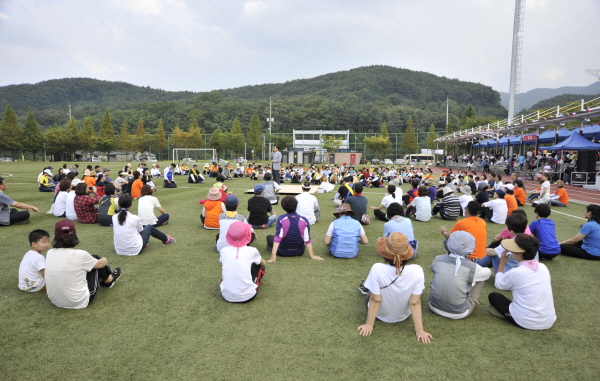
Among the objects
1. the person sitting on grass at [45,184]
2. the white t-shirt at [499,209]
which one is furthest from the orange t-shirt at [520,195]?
the person sitting on grass at [45,184]

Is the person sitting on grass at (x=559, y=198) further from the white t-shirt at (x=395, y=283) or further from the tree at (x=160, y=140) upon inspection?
the tree at (x=160, y=140)

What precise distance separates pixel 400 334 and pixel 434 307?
0.67 metres

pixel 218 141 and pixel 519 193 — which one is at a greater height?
pixel 218 141

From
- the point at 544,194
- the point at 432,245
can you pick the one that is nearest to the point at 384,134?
the point at 544,194

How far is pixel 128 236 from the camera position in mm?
5703

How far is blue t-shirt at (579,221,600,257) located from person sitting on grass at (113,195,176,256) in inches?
293

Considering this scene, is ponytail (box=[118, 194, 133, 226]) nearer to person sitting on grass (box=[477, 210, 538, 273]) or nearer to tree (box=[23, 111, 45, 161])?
person sitting on grass (box=[477, 210, 538, 273])

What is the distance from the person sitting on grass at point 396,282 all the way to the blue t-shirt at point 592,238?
422cm

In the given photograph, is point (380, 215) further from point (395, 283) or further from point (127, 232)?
point (127, 232)

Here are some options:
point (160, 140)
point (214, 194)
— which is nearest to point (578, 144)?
point (214, 194)

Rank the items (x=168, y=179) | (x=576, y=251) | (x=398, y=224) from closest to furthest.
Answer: (x=398, y=224) → (x=576, y=251) → (x=168, y=179)

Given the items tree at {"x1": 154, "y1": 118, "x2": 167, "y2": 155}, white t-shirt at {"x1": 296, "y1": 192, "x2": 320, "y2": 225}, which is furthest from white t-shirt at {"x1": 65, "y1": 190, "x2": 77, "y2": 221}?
tree at {"x1": 154, "y1": 118, "x2": 167, "y2": 155}

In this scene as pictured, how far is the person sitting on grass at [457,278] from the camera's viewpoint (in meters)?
3.57

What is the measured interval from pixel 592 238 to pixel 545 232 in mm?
896
